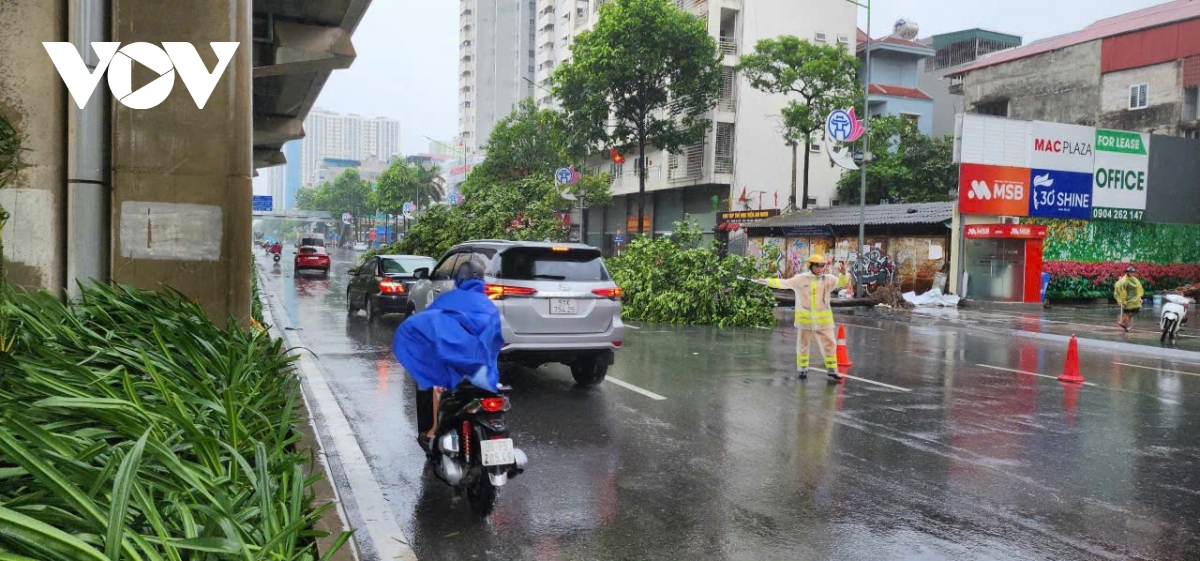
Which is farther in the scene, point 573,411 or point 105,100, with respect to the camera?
point 573,411

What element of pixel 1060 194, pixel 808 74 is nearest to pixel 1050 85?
pixel 808 74

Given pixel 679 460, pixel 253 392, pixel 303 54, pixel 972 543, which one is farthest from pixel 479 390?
pixel 303 54

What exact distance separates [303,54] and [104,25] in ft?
26.2

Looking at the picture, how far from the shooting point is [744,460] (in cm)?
685

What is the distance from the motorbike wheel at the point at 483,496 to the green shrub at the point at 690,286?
1469 centimetres

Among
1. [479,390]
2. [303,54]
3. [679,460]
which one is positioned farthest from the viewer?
[303,54]

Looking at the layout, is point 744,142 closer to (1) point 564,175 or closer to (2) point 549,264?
(1) point 564,175

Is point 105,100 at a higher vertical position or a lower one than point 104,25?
lower

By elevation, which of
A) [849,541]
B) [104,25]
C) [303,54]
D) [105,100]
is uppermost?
[303,54]

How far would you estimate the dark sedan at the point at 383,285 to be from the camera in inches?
697

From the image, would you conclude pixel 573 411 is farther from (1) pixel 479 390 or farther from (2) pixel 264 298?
(2) pixel 264 298

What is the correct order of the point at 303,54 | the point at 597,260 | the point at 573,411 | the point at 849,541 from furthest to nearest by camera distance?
the point at 303,54
the point at 597,260
the point at 573,411
the point at 849,541

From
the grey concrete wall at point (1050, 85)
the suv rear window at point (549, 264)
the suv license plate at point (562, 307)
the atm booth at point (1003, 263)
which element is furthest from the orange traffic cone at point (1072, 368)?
the grey concrete wall at point (1050, 85)

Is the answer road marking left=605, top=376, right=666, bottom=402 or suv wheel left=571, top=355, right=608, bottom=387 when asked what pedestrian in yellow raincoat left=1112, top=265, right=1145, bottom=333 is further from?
suv wheel left=571, top=355, right=608, bottom=387
